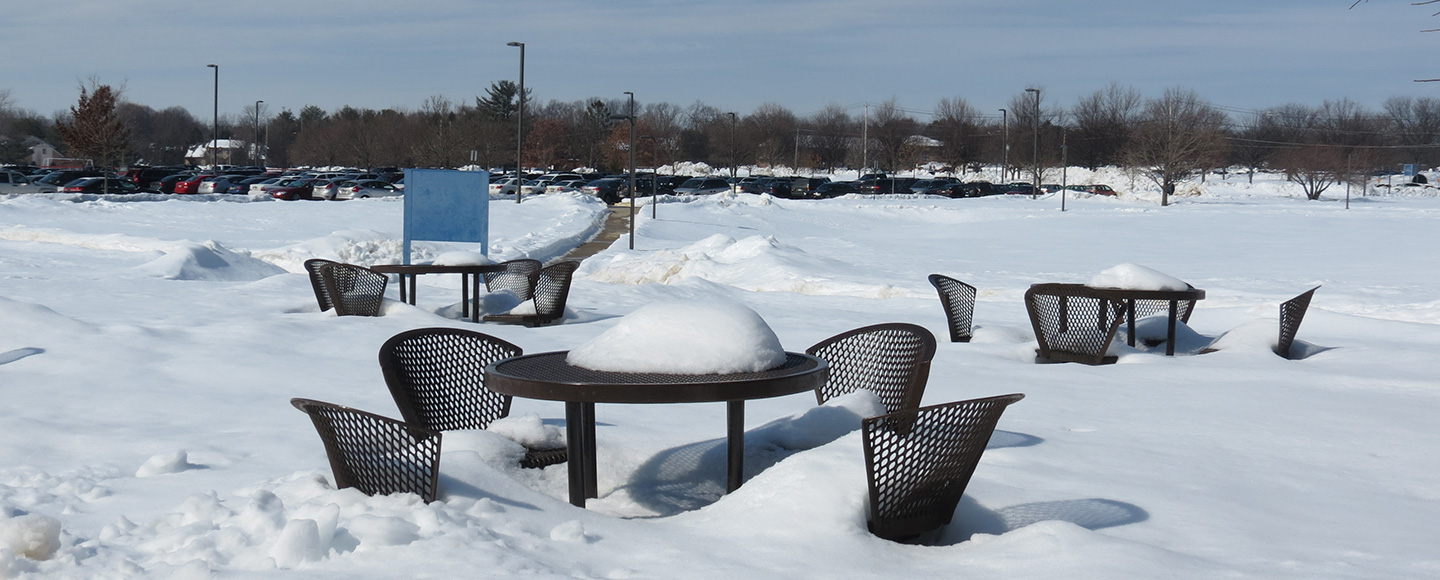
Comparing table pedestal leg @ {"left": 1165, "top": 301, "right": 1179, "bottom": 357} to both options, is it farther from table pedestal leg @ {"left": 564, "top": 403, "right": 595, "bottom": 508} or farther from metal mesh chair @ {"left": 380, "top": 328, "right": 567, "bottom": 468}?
table pedestal leg @ {"left": 564, "top": 403, "right": 595, "bottom": 508}

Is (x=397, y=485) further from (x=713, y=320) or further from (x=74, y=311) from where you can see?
(x=74, y=311)

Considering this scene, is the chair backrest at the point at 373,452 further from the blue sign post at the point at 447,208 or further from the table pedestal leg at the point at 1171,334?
the blue sign post at the point at 447,208

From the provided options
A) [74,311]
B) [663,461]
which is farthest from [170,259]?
[663,461]

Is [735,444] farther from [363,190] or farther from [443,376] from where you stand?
[363,190]

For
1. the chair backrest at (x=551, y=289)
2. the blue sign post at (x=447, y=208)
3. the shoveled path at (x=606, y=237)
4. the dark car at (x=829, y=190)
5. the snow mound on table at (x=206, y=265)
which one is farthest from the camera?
the dark car at (x=829, y=190)

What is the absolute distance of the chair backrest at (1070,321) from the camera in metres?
9.54

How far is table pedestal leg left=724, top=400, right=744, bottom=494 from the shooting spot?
183 inches

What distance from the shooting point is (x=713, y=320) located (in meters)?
4.45

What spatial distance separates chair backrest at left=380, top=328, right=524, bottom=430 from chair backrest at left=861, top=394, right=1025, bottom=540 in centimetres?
208

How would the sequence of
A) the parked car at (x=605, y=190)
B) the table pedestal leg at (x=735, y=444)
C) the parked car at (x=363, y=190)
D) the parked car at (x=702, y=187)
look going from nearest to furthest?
1. the table pedestal leg at (x=735, y=444)
2. the parked car at (x=363, y=190)
3. the parked car at (x=605, y=190)
4. the parked car at (x=702, y=187)

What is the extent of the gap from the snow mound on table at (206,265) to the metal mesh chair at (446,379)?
1065cm

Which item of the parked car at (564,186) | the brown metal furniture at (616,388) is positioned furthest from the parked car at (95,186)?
the brown metal furniture at (616,388)

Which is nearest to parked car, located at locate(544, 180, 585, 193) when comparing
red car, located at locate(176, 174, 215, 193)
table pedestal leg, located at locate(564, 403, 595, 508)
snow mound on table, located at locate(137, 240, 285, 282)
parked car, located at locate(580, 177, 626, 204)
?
parked car, located at locate(580, 177, 626, 204)

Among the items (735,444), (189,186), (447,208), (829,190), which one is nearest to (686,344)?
(735,444)
